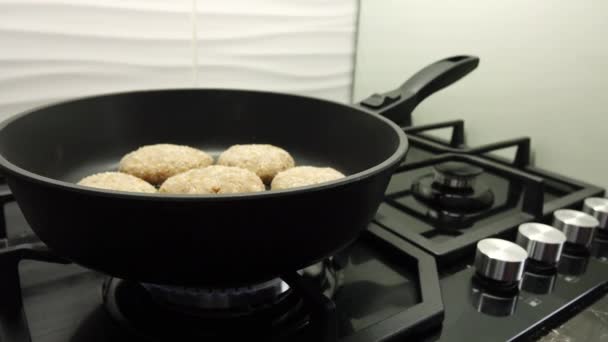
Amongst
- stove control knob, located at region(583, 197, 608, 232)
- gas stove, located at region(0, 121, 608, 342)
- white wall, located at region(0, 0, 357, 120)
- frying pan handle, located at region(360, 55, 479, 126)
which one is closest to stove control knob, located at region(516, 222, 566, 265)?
gas stove, located at region(0, 121, 608, 342)

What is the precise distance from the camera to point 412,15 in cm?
111

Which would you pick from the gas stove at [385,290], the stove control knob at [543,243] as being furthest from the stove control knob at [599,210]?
the stove control knob at [543,243]

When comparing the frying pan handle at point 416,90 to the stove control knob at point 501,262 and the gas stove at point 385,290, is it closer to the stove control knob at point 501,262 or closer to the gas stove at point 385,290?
the gas stove at point 385,290

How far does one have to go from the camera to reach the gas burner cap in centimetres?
79

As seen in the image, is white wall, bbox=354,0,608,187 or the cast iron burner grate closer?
the cast iron burner grate

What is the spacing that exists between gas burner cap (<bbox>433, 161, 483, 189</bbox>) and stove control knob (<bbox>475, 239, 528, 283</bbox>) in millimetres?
224

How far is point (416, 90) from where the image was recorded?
806 millimetres

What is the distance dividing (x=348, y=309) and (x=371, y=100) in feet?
1.31

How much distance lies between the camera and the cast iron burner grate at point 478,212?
2.15 feet

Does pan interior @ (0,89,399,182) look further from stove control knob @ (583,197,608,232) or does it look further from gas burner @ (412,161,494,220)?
stove control knob @ (583,197,608,232)

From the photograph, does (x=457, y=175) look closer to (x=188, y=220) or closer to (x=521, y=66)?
(x=521, y=66)

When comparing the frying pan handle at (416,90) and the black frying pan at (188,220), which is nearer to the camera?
the black frying pan at (188,220)

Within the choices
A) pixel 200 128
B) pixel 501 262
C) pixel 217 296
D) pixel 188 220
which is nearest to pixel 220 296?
pixel 217 296

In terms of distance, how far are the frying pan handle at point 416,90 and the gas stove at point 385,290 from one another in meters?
0.10
